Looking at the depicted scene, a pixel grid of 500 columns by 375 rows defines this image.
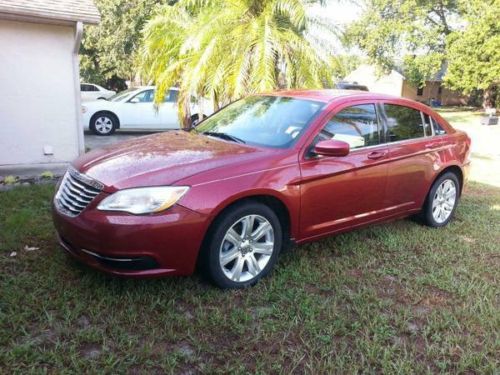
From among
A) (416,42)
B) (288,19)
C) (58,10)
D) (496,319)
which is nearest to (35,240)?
(496,319)

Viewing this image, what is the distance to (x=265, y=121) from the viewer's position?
430cm

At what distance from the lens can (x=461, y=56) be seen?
87.8 ft

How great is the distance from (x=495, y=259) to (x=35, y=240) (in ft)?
14.7

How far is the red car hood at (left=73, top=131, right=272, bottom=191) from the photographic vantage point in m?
3.28

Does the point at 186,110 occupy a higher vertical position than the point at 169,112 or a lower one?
higher

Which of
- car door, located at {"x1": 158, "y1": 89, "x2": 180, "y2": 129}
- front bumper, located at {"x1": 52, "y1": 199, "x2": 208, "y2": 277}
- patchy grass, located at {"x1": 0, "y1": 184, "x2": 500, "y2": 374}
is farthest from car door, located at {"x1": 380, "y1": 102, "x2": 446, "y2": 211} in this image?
car door, located at {"x1": 158, "y1": 89, "x2": 180, "y2": 129}

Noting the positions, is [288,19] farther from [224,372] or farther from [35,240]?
[224,372]

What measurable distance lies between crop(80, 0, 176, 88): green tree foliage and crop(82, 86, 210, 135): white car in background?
13018 millimetres

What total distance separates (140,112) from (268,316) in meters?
10.7

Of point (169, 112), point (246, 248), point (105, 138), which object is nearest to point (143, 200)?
point (246, 248)

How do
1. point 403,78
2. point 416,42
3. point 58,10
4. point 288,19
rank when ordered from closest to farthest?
point 58,10, point 288,19, point 416,42, point 403,78

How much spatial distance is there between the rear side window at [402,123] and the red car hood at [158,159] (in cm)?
158

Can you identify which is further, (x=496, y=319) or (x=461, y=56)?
(x=461, y=56)

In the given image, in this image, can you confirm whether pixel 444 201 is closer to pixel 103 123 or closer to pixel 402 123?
pixel 402 123
